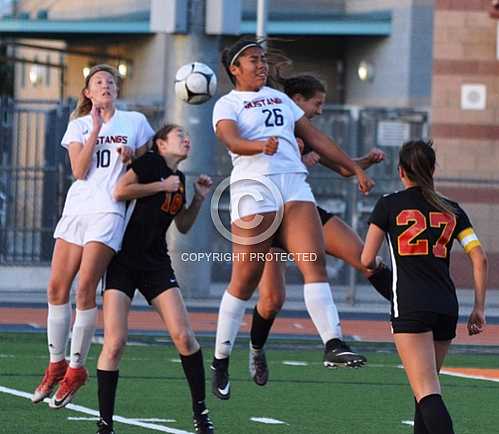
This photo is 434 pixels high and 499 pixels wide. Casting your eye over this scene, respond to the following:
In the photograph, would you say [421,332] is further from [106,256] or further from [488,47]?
[488,47]

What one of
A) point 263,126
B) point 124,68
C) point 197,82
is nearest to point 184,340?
point 263,126

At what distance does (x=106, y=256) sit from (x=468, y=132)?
14069mm

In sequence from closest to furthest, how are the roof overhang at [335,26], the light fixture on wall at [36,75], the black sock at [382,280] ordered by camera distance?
the black sock at [382,280] → the roof overhang at [335,26] → the light fixture on wall at [36,75]

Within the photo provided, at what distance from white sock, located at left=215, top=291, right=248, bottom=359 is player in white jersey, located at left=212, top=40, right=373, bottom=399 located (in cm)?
18

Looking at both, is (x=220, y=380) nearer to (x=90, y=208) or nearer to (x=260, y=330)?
(x=260, y=330)

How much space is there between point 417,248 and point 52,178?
1317cm

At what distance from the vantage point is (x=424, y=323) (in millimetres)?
7969

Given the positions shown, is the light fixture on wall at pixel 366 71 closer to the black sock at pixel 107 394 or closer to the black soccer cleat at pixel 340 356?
the black soccer cleat at pixel 340 356

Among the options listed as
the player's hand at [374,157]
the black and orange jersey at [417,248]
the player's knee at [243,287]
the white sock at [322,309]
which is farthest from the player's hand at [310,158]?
the black and orange jersey at [417,248]

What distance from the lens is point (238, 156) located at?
965 cm

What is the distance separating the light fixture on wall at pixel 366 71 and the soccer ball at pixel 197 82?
14.2 m

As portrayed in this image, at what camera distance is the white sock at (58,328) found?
1009cm

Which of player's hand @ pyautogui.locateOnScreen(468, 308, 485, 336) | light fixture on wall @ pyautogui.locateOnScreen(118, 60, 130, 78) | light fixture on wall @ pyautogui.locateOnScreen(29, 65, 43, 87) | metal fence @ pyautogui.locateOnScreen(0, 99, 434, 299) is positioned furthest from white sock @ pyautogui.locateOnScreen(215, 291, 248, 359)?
light fixture on wall @ pyautogui.locateOnScreen(29, 65, 43, 87)

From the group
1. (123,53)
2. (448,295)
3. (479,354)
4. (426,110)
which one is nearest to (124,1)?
(123,53)
